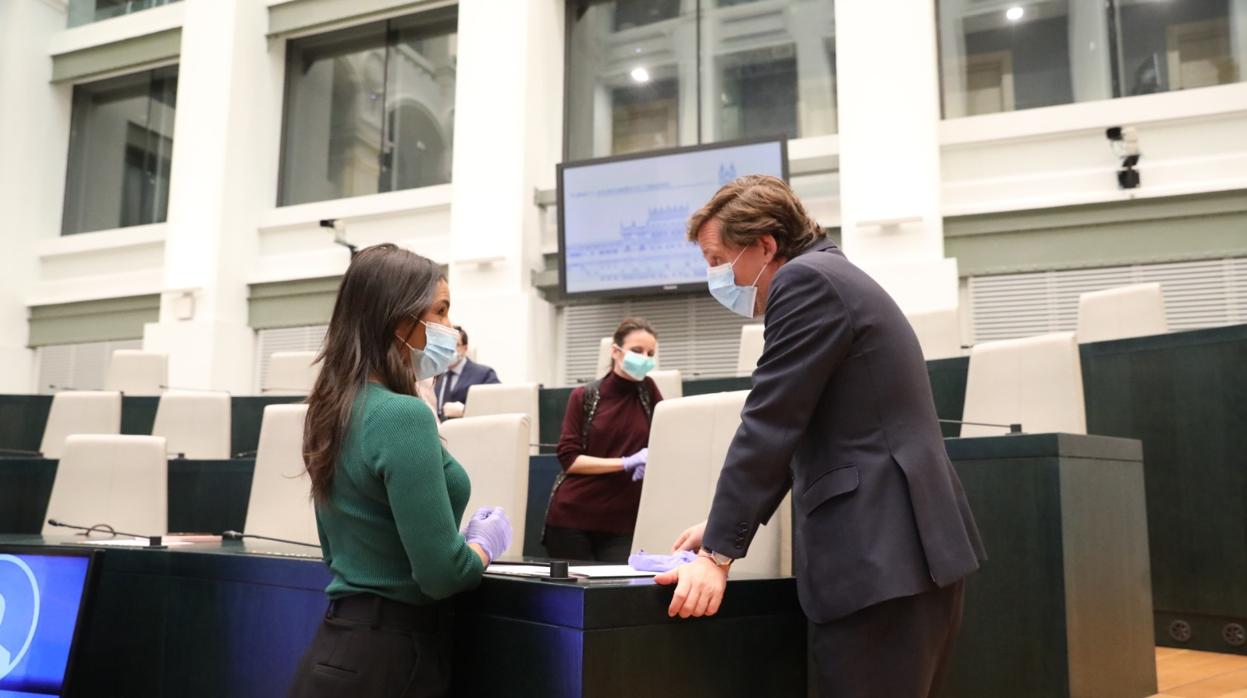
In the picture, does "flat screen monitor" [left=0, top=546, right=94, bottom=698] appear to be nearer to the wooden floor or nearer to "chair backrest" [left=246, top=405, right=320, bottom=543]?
"chair backrest" [left=246, top=405, right=320, bottom=543]

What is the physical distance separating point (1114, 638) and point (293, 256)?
292 inches

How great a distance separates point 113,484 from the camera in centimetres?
368

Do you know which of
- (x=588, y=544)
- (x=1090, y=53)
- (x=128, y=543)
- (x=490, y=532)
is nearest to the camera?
(x=490, y=532)

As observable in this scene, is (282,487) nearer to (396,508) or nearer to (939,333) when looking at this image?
(396,508)

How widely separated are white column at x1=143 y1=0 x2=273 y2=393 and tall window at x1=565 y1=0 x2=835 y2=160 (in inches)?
114

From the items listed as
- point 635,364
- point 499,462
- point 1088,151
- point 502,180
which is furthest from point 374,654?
point 502,180

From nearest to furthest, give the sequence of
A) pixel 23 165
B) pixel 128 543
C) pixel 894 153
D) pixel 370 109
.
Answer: pixel 128 543 → pixel 894 153 → pixel 370 109 → pixel 23 165

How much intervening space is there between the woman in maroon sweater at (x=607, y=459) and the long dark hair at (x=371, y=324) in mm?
1647

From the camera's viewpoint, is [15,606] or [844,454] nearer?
[844,454]

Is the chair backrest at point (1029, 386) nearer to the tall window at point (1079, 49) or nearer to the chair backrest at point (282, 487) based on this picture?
the chair backrest at point (282, 487)

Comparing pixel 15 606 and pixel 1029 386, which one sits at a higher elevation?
pixel 1029 386

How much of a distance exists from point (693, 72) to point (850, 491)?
6.55 metres

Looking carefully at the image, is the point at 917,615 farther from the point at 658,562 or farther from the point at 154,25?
the point at 154,25

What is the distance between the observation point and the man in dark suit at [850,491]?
55.1 inches
